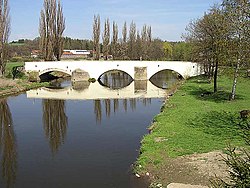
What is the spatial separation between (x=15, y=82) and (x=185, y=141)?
26.6 m

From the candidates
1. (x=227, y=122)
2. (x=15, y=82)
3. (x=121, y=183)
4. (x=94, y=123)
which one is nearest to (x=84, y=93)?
(x=15, y=82)

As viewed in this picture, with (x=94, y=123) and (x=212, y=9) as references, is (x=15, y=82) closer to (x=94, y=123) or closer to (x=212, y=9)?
(x=94, y=123)

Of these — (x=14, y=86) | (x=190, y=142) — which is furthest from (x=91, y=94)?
(x=190, y=142)

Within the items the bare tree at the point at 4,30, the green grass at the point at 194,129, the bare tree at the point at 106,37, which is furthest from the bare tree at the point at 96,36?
the green grass at the point at 194,129

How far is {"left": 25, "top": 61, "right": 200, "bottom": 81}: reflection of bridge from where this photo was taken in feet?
127

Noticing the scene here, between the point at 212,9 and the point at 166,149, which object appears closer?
the point at 166,149

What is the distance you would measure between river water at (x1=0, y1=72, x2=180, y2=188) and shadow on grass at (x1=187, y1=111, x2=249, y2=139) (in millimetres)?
3029

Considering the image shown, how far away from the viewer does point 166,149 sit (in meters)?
11.6

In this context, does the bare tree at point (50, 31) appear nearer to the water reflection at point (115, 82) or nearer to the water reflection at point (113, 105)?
the water reflection at point (115, 82)

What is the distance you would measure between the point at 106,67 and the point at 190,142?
28.9 meters

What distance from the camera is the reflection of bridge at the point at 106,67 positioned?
127 ft

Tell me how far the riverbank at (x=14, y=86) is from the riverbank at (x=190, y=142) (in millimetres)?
18593

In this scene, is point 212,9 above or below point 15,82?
above

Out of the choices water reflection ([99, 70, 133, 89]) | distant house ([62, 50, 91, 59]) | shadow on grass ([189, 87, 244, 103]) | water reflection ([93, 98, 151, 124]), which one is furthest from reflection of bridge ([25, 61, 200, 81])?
distant house ([62, 50, 91, 59])
